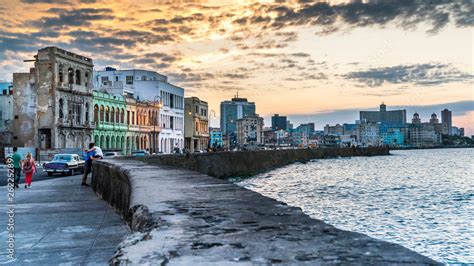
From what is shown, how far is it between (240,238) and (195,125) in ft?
330

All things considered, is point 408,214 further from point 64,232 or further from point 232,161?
point 232,161

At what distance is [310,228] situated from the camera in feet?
14.3

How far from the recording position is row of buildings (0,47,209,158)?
192 ft

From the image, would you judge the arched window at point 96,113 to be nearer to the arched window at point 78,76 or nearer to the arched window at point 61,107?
the arched window at point 78,76

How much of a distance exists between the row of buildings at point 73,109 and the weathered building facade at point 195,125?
15.4 m

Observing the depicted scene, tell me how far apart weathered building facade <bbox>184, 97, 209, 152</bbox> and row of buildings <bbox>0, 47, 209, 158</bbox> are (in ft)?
50.5

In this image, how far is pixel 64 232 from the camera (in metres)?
8.36

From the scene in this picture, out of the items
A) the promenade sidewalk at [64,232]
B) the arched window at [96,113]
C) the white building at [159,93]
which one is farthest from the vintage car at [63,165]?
the white building at [159,93]

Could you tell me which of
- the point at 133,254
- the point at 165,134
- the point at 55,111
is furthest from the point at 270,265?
the point at 165,134

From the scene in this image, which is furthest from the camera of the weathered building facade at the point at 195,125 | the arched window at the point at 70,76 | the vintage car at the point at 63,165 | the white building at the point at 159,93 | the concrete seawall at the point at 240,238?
the weathered building facade at the point at 195,125

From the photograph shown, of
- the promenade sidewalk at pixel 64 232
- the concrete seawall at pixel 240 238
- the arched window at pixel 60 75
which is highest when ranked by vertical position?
the arched window at pixel 60 75

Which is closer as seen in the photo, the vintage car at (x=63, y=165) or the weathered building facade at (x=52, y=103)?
the vintage car at (x=63, y=165)

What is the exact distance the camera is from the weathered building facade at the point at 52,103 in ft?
192

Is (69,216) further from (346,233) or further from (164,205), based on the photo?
(346,233)
